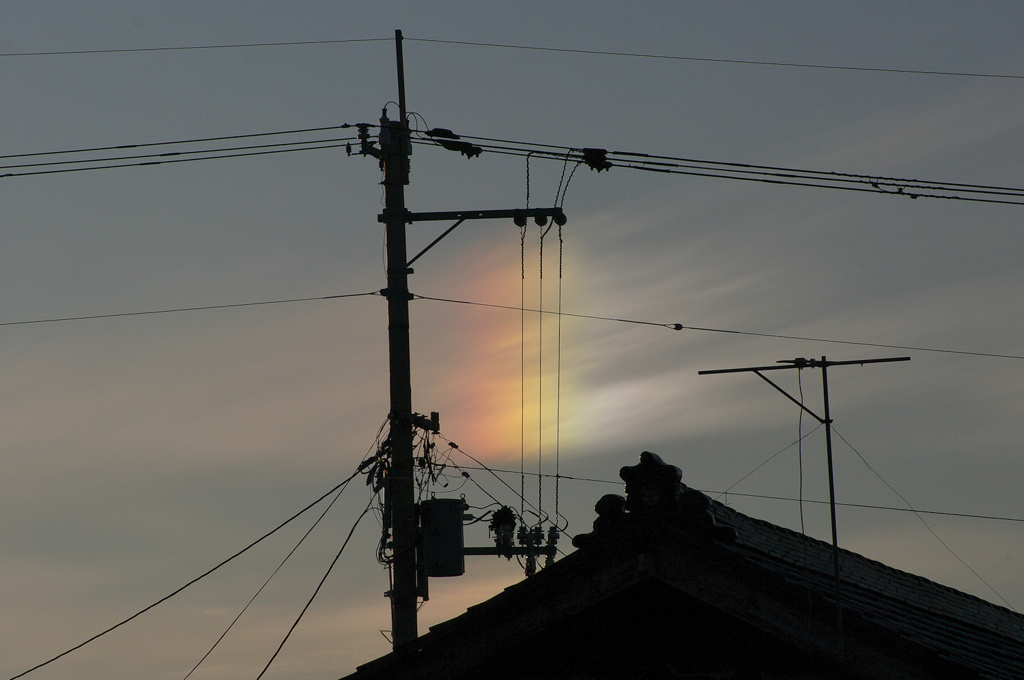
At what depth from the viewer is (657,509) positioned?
1081 centimetres

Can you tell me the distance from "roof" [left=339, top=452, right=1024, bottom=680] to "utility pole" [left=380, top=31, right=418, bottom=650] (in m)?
6.70

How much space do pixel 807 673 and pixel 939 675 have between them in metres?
1.08

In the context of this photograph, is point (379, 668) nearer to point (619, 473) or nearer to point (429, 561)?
point (619, 473)

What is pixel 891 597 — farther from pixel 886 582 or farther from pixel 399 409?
pixel 399 409

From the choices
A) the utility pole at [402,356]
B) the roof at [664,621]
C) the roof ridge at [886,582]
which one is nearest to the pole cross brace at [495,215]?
the utility pole at [402,356]

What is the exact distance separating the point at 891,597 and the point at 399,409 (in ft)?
24.9

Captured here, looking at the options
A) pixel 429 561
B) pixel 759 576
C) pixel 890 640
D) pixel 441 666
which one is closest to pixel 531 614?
pixel 441 666

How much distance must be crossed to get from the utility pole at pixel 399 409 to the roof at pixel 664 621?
670 cm

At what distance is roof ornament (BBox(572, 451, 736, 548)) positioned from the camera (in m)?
10.7

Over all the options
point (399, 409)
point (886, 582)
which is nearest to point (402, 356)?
point (399, 409)

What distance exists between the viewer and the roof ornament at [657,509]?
1072cm

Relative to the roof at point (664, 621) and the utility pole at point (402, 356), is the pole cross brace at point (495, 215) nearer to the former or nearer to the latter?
the utility pole at point (402, 356)

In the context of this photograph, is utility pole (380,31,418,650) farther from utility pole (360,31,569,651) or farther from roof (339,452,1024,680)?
roof (339,452,1024,680)

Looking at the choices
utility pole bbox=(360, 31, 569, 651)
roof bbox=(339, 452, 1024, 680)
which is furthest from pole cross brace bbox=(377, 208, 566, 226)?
roof bbox=(339, 452, 1024, 680)
